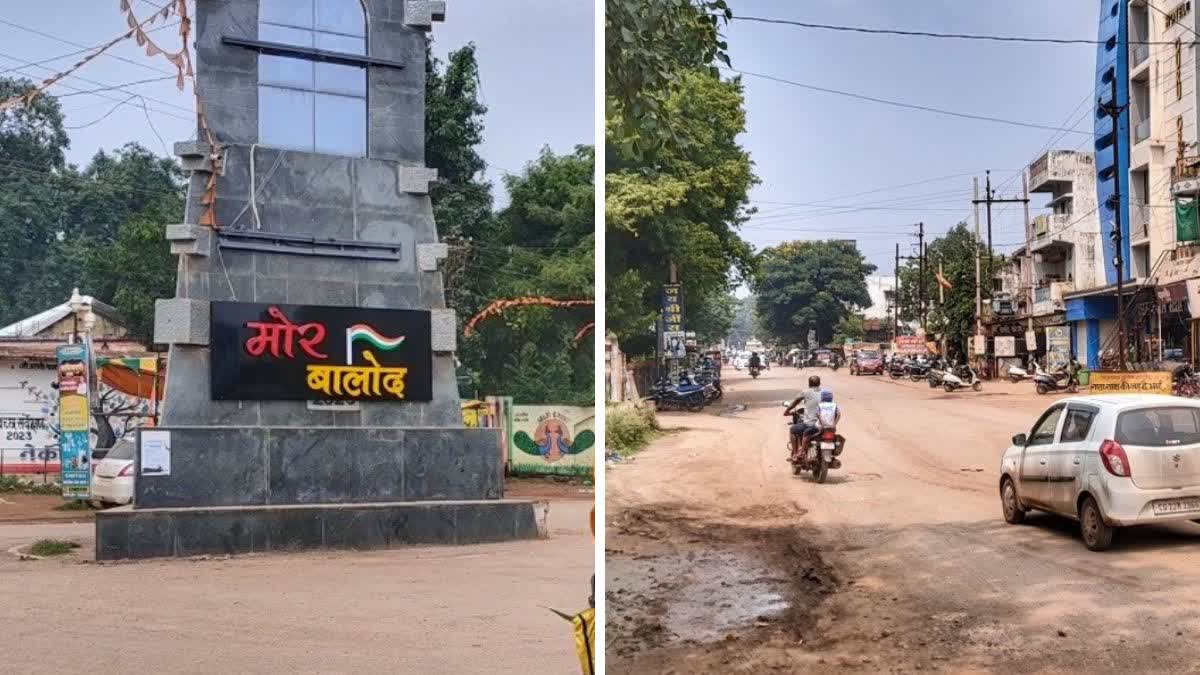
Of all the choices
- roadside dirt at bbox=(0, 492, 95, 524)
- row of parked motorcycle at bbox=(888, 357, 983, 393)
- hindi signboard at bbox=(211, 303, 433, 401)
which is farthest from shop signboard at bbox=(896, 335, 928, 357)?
hindi signboard at bbox=(211, 303, 433, 401)

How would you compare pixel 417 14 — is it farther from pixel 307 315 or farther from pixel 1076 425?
pixel 1076 425

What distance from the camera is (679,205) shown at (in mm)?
2090

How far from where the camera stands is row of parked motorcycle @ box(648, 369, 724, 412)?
6.91 ft

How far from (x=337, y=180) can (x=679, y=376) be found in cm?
258

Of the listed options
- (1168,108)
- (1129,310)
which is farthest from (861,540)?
(1168,108)

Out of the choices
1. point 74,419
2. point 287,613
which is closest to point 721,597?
point 287,613

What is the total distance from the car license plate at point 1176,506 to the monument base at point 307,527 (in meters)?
3.25

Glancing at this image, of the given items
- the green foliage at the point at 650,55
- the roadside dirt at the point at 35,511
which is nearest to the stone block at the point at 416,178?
the roadside dirt at the point at 35,511

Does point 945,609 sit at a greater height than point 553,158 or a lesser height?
lesser

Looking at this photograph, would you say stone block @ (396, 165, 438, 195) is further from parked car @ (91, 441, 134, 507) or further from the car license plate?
the car license plate

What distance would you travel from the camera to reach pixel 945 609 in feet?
5.76

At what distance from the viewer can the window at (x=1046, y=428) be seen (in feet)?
6.25

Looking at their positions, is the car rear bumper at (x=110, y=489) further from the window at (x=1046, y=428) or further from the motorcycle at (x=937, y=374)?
the window at (x=1046, y=428)

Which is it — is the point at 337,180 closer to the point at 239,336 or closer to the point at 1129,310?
the point at 239,336
